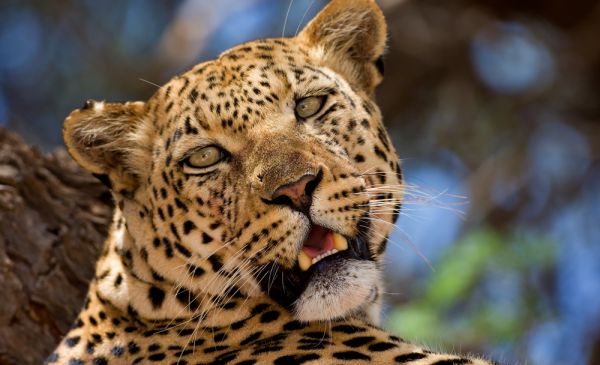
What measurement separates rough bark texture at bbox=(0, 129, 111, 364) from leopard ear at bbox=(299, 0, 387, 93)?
7.94ft

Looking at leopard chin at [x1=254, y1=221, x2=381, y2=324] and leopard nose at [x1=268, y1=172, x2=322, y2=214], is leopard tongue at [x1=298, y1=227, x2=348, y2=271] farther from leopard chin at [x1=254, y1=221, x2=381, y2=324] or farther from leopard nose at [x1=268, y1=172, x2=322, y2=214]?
leopard nose at [x1=268, y1=172, x2=322, y2=214]

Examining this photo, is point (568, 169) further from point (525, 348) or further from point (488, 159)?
point (525, 348)

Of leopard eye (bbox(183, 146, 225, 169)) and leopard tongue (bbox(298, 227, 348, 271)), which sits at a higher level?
leopard eye (bbox(183, 146, 225, 169))

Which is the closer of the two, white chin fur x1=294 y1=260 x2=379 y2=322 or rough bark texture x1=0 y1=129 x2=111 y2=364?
white chin fur x1=294 y1=260 x2=379 y2=322

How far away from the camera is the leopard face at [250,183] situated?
4645 mm

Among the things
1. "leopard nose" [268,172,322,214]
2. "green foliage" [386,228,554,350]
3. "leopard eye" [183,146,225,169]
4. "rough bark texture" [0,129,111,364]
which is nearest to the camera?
"leopard nose" [268,172,322,214]

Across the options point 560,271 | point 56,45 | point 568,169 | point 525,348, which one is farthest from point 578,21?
point 56,45

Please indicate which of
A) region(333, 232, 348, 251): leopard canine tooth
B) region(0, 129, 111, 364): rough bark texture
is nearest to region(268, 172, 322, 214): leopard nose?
region(333, 232, 348, 251): leopard canine tooth

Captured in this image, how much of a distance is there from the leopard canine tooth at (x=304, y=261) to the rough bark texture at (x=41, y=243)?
246 centimetres

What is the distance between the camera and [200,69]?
534 centimetres

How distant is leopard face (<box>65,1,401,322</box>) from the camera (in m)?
4.64

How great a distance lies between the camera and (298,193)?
452 centimetres

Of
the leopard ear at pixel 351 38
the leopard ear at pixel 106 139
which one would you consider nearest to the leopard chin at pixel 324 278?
the leopard ear at pixel 106 139

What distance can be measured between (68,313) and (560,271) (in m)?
7.53
